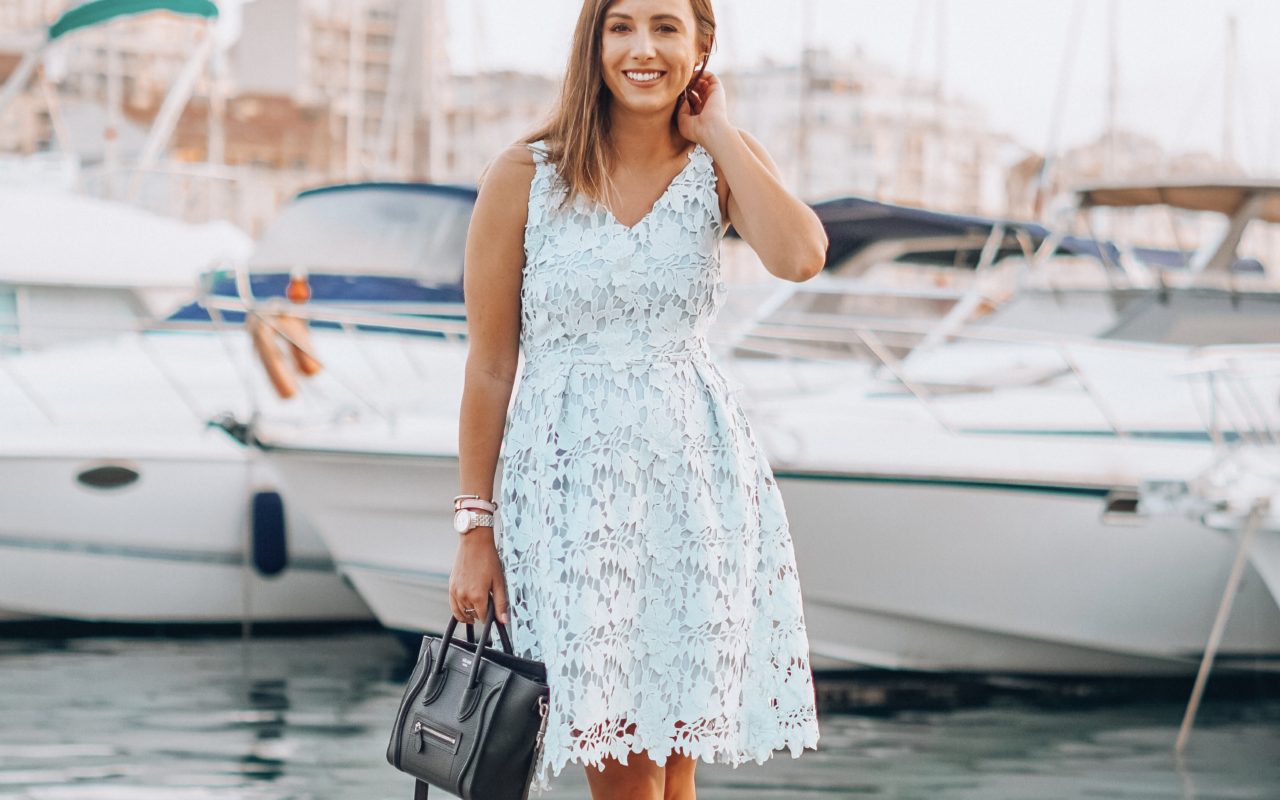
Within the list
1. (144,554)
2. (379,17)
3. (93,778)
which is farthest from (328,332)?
(379,17)

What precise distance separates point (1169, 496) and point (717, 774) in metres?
1.73

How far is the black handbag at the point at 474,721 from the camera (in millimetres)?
2186

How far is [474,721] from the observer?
220 centimetres

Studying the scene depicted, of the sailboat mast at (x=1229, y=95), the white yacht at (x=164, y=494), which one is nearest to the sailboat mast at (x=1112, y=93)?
the sailboat mast at (x=1229, y=95)

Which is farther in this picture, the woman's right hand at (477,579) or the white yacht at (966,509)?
the white yacht at (966,509)

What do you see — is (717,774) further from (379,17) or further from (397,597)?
(379,17)

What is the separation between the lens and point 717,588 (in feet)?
7.65

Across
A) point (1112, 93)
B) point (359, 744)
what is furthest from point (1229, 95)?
point (359, 744)

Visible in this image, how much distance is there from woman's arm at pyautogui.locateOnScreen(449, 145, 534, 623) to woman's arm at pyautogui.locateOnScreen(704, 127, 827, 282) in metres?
0.29

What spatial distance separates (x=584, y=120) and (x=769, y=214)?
300 millimetres

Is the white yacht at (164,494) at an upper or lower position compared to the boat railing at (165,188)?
lower

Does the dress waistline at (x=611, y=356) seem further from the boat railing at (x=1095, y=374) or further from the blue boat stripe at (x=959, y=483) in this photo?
the blue boat stripe at (x=959, y=483)

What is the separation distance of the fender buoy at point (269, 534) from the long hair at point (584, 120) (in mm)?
5543

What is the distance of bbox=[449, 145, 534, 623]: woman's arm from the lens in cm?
234
